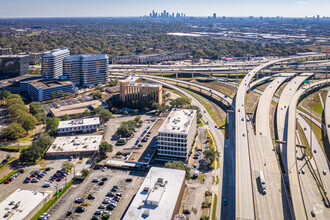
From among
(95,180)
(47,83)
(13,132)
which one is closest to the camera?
(95,180)

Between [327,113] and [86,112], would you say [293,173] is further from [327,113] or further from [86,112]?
[86,112]

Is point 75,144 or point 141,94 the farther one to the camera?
point 141,94

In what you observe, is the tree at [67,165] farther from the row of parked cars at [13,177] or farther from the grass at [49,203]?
the row of parked cars at [13,177]

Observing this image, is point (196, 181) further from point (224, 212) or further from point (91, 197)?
point (91, 197)

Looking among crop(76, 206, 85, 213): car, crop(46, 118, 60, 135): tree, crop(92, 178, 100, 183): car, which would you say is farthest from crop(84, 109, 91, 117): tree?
crop(76, 206, 85, 213): car

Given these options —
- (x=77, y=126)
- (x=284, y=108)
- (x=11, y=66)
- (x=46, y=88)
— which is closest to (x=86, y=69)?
(x=46, y=88)

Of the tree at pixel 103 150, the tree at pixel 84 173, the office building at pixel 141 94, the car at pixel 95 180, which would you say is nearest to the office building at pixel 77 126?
the tree at pixel 103 150
